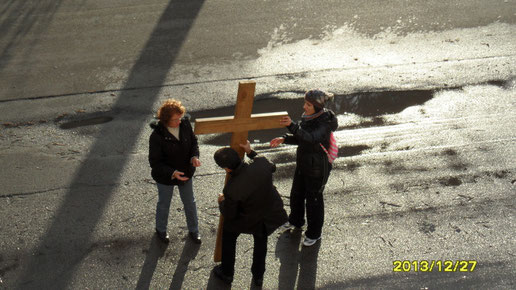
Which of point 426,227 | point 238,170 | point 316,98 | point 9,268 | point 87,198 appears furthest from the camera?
point 87,198

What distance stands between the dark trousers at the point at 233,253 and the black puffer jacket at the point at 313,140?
815 millimetres

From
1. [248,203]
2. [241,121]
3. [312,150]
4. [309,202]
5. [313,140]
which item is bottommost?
[309,202]

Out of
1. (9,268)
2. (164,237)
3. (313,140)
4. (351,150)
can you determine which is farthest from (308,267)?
(9,268)

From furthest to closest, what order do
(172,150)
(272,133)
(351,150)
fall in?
(272,133) → (351,150) → (172,150)

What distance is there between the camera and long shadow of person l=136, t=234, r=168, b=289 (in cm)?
548

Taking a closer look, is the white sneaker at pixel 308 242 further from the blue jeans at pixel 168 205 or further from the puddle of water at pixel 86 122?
the puddle of water at pixel 86 122

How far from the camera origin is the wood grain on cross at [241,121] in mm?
4770

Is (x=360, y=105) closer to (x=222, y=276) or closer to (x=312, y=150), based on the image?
(x=312, y=150)

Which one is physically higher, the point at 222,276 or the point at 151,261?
the point at 222,276

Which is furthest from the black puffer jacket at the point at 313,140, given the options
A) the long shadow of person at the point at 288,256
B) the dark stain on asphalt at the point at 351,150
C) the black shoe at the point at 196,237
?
the dark stain on asphalt at the point at 351,150

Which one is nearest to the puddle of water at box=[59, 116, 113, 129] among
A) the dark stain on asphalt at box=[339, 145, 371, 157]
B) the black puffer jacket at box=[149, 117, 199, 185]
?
the black puffer jacket at box=[149, 117, 199, 185]

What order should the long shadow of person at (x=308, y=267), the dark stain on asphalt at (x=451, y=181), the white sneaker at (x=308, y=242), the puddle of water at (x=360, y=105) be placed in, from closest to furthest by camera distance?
1. the long shadow of person at (x=308, y=267)
2. the white sneaker at (x=308, y=242)
3. the dark stain on asphalt at (x=451, y=181)
4. the puddle of water at (x=360, y=105)

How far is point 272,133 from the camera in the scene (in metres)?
7.93
